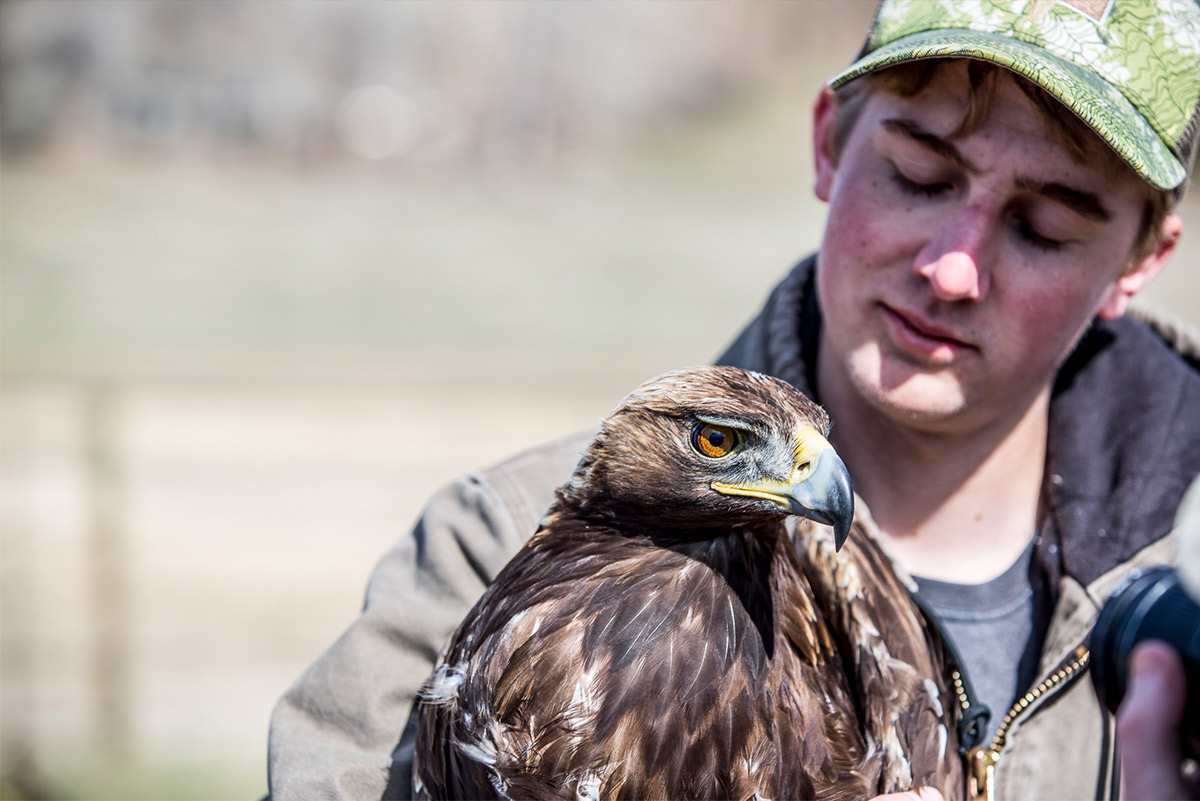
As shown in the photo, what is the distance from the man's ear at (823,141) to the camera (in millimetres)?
3172

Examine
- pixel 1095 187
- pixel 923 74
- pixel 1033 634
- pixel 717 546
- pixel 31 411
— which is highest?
pixel 923 74

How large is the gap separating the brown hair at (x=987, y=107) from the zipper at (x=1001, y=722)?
3.46ft

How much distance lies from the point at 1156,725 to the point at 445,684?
4.35ft

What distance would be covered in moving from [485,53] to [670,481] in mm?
36405

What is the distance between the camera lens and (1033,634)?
9.61 ft

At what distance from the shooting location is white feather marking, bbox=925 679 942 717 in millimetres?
2445

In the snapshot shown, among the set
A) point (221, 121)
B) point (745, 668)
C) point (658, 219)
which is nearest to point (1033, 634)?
point (745, 668)

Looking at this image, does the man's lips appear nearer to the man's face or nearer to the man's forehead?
the man's face

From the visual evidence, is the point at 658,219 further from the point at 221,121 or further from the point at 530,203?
the point at 221,121

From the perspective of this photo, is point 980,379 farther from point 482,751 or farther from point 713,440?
point 482,751

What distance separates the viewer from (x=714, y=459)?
7.49ft

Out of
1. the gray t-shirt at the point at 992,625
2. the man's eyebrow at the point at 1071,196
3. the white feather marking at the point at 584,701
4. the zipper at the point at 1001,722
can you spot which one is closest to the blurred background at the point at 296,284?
the man's eyebrow at the point at 1071,196

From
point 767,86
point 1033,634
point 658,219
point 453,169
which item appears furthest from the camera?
point 767,86

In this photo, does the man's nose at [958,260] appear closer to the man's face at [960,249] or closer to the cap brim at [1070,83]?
the man's face at [960,249]
